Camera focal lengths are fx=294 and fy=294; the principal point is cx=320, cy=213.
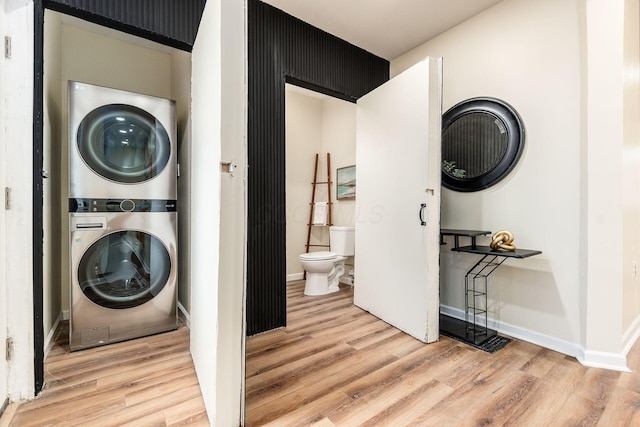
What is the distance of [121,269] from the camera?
222 cm

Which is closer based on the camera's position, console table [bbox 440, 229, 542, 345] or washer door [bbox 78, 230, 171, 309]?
washer door [bbox 78, 230, 171, 309]

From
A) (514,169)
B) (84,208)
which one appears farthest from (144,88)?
(514,169)

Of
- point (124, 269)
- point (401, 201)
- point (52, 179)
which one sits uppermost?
point (52, 179)

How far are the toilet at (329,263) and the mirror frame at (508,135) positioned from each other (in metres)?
1.41

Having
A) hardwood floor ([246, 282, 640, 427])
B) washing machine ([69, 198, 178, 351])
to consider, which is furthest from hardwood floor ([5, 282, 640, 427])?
washing machine ([69, 198, 178, 351])

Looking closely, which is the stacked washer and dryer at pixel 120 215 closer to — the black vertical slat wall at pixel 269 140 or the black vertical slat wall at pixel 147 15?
the black vertical slat wall at pixel 147 15

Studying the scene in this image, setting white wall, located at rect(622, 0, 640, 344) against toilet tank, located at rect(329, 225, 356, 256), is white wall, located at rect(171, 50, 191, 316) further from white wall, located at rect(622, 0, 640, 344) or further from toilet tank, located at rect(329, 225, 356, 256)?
white wall, located at rect(622, 0, 640, 344)

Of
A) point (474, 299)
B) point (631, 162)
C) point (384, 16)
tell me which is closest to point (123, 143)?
point (384, 16)

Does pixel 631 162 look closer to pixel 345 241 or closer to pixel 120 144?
pixel 345 241

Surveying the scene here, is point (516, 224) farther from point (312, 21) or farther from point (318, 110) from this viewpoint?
point (318, 110)

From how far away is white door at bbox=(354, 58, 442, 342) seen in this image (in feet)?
7.10

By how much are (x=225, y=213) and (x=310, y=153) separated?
3161 mm

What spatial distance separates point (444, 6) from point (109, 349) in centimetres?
362

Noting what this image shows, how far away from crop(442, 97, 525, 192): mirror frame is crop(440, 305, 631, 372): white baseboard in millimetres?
1132
